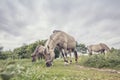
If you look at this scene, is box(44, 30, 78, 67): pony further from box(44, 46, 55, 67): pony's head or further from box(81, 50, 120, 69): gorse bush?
box(81, 50, 120, 69): gorse bush

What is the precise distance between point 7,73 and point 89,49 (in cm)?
2961

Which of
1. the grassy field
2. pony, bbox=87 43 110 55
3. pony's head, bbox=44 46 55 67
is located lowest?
the grassy field

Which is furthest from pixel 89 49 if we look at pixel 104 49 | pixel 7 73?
pixel 7 73

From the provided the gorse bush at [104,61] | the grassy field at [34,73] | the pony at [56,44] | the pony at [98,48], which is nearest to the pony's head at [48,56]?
the pony at [56,44]

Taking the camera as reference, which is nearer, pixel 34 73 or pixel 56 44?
pixel 34 73

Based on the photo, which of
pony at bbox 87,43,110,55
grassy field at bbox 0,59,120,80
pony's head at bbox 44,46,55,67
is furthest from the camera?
Result: pony at bbox 87,43,110,55

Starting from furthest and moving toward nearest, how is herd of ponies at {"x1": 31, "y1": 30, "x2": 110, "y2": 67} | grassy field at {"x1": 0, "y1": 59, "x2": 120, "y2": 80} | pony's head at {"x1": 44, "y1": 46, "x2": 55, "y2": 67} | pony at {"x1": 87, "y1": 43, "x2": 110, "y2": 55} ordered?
pony at {"x1": 87, "y1": 43, "x2": 110, "y2": 55} < herd of ponies at {"x1": 31, "y1": 30, "x2": 110, "y2": 67} < pony's head at {"x1": 44, "y1": 46, "x2": 55, "y2": 67} < grassy field at {"x1": 0, "y1": 59, "x2": 120, "y2": 80}

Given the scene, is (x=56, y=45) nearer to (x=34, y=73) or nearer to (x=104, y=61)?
(x=104, y=61)

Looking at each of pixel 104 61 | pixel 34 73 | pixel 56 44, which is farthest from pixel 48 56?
pixel 34 73

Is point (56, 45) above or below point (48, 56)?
above

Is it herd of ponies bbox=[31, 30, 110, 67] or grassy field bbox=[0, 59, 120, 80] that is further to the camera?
herd of ponies bbox=[31, 30, 110, 67]

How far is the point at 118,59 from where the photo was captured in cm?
1509

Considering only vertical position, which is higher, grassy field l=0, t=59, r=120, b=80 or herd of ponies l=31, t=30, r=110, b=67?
herd of ponies l=31, t=30, r=110, b=67

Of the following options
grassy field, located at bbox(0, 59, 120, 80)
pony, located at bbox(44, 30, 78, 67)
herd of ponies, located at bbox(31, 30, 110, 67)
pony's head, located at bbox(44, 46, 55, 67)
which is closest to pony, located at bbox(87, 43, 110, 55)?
herd of ponies, located at bbox(31, 30, 110, 67)
